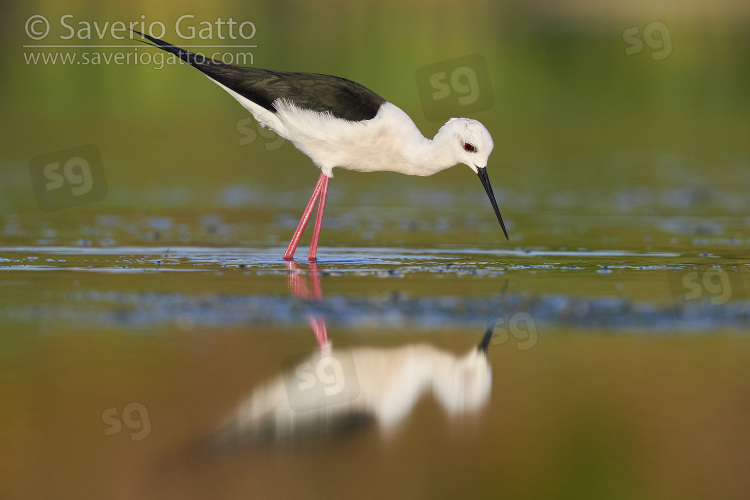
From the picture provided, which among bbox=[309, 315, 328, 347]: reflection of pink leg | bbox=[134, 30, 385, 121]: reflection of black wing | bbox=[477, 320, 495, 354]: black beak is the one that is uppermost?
bbox=[134, 30, 385, 121]: reflection of black wing

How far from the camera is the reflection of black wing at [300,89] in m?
8.60

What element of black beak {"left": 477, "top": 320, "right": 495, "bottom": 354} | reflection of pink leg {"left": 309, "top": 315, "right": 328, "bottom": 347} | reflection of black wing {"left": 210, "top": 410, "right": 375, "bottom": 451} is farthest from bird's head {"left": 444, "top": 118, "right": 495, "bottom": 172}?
reflection of black wing {"left": 210, "top": 410, "right": 375, "bottom": 451}

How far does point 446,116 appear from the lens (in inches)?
757

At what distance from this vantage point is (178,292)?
6996 mm

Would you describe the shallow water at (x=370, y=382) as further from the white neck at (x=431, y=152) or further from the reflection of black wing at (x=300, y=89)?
the reflection of black wing at (x=300, y=89)

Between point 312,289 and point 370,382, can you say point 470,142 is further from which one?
point 370,382

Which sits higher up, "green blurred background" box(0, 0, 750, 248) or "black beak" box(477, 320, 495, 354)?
"green blurred background" box(0, 0, 750, 248)

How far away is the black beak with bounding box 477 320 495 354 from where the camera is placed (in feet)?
18.8

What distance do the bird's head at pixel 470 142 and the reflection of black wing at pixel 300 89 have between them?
0.58 metres

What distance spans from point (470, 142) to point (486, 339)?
2949 millimetres

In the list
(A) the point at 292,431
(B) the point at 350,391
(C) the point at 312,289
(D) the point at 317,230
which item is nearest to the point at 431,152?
(D) the point at 317,230

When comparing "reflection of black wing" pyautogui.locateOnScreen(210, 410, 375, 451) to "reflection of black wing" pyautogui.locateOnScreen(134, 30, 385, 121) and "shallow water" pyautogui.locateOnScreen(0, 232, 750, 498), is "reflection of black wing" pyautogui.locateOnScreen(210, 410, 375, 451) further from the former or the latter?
"reflection of black wing" pyautogui.locateOnScreen(134, 30, 385, 121)

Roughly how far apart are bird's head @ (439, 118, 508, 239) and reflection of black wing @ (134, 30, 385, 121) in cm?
58

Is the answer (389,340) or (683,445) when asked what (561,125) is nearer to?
(389,340)
